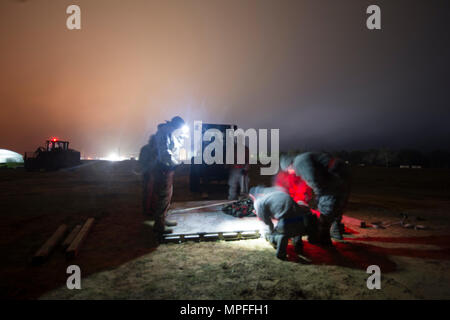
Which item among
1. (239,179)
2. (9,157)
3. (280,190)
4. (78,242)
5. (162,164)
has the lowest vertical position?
(78,242)

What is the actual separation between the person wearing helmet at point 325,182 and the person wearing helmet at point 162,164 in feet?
8.38

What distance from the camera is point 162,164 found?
4.36m

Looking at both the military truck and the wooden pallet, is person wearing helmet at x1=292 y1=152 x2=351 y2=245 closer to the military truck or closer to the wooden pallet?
the wooden pallet

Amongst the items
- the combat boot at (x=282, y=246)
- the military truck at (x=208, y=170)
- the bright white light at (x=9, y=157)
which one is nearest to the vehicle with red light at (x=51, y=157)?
the bright white light at (x=9, y=157)

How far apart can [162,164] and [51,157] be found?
2524cm

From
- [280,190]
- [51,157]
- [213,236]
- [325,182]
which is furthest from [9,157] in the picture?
[325,182]

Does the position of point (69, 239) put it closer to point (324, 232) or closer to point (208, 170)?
point (324, 232)

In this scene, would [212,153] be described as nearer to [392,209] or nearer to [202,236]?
[202,236]

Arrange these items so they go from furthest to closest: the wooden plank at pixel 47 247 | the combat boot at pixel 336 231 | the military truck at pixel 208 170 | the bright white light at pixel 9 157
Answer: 1. the bright white light at pixel 9 157
2. the military truck at pixel 208 170
3. the combat boot at pixel 336 231
4. the wooden plank at pixel 47 247

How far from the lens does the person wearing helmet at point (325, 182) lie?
4359mm

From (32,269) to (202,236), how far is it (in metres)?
2.78

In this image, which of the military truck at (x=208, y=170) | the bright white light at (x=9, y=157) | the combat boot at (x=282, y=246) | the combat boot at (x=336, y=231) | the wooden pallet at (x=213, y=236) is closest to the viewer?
the combat boot at (x=282, y=246)

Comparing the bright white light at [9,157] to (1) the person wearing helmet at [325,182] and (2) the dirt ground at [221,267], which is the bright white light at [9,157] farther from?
→ (1) the person wearing helmet at [325,182]
